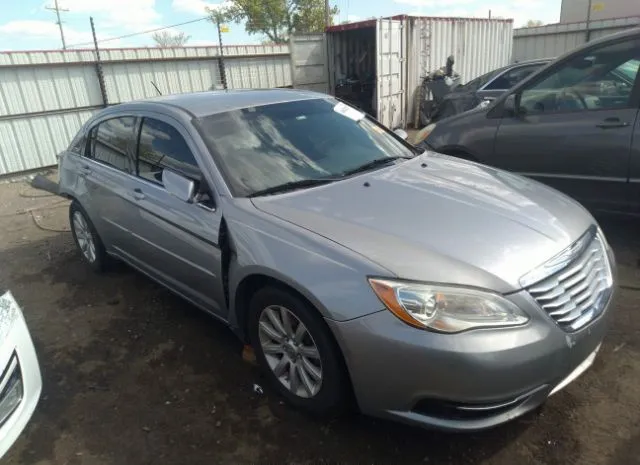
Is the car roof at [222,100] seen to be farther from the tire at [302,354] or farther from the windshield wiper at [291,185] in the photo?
the tire at [302,354]

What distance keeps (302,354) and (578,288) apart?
130 cm

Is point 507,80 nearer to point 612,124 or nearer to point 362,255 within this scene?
point 612,124

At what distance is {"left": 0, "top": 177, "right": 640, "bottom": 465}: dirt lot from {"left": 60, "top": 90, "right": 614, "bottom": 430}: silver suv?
0.26m

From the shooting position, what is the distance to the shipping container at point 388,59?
11594mm

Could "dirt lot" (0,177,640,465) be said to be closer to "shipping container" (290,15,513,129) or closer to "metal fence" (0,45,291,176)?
"metal fence" (0,45,291,176)

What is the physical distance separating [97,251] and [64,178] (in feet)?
2.84

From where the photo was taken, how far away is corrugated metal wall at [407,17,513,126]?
39.8ft

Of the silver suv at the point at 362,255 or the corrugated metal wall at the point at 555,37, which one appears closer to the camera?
the silver suv at the point at 362,255

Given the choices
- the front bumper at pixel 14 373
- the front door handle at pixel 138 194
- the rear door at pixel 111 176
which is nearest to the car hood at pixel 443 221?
the front door handle at pixel 138 194

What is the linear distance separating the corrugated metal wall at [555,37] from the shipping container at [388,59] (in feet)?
8.41

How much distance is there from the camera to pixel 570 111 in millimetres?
4141

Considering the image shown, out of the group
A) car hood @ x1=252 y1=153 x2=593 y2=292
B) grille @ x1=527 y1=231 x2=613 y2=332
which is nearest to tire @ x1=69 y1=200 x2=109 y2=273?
car hood @ x1=252 y1=153 x2=593 y2=292

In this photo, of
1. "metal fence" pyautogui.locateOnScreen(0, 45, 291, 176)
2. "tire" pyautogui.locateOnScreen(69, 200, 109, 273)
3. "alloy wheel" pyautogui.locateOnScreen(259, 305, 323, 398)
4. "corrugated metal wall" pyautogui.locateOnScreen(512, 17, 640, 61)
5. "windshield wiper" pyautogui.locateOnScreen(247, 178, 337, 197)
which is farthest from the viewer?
"corrugated metal wall" pyautogui.locateOnScreen(512, 17, 640, 61)

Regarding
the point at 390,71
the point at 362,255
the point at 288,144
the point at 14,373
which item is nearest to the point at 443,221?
the point at 362,255
